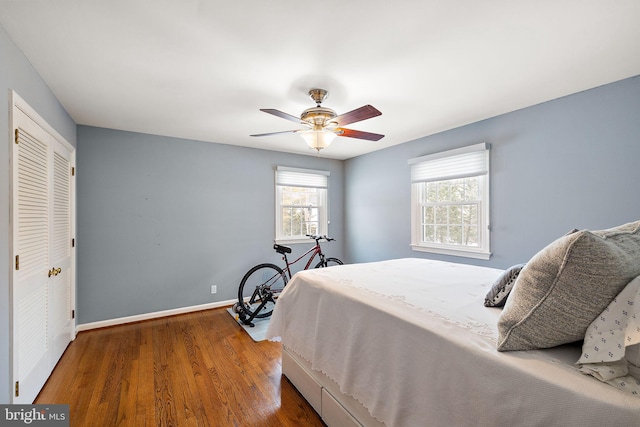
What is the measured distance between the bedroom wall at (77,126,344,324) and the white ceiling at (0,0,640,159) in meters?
0.85

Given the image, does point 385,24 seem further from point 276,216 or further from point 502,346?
point 276,216

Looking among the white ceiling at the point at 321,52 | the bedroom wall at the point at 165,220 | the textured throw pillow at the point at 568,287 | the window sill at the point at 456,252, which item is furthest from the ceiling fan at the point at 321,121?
the bedroom wall at the point at 165,220

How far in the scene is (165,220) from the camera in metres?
3.80

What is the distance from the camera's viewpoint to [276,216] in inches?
180

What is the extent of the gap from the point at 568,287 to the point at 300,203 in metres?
4.17

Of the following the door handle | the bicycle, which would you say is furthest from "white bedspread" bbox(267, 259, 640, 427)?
the door handle

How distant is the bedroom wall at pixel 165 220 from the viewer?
134 inches

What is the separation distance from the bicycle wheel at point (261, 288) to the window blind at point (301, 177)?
141 centimetres

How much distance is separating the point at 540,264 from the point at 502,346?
1.04ft

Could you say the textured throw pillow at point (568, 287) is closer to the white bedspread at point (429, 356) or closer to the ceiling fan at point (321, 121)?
the white bedspread at point (429, 356)

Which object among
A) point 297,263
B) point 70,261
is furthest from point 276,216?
point 70,261

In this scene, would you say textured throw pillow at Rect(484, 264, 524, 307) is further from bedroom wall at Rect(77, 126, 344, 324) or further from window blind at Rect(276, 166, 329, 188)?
window blind at Rect(276, 166, 329, 188)

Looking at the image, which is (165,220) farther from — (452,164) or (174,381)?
(452,164)

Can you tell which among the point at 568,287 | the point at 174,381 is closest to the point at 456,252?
the point at 568,287
